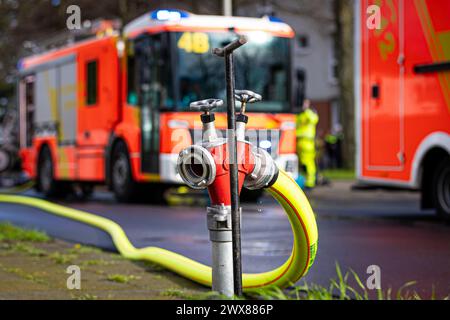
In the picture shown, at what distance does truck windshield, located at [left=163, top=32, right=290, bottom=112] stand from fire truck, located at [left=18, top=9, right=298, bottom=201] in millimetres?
15

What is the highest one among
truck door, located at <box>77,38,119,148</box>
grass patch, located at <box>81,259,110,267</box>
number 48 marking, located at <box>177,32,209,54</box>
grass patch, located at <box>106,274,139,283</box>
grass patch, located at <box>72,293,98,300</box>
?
number 48 marking, located at <box>177,32,209,54</box>

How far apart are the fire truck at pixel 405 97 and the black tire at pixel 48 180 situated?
339 inches

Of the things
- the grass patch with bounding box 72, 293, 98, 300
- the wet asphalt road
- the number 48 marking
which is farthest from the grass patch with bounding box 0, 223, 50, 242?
the number 48 marking

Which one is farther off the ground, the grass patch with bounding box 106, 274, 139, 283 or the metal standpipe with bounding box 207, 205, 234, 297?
the metal standpipe with bounding box 207, 205, 234, 297

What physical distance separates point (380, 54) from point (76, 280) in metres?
7.01

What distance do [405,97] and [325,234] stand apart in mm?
2268

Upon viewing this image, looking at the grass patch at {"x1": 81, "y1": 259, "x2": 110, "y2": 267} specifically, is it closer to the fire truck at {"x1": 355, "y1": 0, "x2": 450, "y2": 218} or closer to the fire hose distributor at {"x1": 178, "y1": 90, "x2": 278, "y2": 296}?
the fire hose distributor at {"x1": 178, "y1": 90, "x2": 278, "y2": 296}

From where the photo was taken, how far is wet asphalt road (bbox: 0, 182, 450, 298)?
7844 mm

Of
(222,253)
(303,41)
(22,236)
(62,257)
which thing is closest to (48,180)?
(22,236)

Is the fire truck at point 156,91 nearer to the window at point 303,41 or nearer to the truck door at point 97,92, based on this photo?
the truck door at point 97,92

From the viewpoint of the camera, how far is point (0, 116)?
32.3 meters

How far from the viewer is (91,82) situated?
61.2 feet

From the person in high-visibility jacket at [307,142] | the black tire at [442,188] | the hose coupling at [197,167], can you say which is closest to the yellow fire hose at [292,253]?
the hose coupling at [197,167]

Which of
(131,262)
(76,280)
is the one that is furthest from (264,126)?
(76,280)
